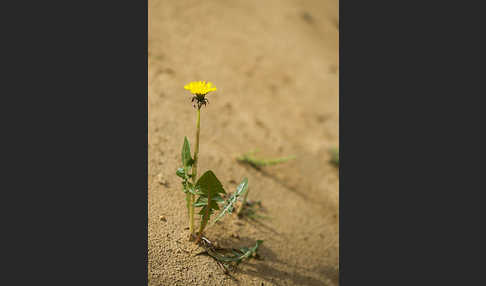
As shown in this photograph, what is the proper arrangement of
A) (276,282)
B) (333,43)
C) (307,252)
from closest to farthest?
(276,282) < (307,252) < (333,43)

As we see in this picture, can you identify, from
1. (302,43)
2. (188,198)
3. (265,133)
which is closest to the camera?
(188,198)

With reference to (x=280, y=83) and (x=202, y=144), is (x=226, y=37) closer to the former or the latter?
(x=280, y=83)

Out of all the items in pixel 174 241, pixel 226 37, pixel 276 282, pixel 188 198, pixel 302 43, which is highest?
pixel 302 43

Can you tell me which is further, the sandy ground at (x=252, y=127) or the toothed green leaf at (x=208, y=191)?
the sandy ground at (x=252, y=127)

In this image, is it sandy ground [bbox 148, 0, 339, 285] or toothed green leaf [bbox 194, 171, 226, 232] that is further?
sandy ground [bbox 148, 0, 339, 285]

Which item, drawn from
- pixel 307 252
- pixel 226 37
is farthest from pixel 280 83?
pixel 307 252

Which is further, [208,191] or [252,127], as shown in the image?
[252,127]

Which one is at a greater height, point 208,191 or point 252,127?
point 252,127

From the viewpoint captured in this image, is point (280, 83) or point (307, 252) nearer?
point (307, 252)
